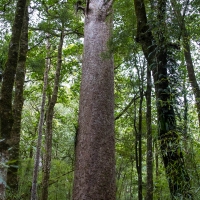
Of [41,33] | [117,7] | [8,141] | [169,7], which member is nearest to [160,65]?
[169,7]

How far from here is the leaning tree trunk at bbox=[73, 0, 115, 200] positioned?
309 cm

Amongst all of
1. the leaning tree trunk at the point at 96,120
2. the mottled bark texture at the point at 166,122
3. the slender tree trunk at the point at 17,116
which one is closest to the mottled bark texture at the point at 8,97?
the leaning tree trunk at the point at 96,120

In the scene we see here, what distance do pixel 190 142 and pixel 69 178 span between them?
12.5 metres

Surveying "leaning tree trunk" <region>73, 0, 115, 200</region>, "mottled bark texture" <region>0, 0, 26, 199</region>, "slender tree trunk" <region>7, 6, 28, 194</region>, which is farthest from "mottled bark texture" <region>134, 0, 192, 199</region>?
"slender tree trunk" <region>7, 6, 28, 194</region>

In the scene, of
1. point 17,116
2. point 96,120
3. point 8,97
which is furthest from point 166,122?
point 17,116

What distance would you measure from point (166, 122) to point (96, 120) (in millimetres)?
1105

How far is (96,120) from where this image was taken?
11.2ft

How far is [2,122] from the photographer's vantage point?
130 inches

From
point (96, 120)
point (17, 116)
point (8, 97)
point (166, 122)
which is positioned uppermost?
point (17, 116)

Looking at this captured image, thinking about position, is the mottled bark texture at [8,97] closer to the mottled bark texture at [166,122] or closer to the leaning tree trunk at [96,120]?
the leaning tree trunk at [96,120]

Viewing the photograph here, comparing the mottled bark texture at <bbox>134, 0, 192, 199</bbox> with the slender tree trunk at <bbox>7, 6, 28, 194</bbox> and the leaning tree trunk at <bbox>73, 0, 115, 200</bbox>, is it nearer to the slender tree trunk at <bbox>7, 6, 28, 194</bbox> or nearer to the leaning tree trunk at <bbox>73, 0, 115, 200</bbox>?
the leaning tree trunk at <bbox>73, 0, 115, 200</bbox>

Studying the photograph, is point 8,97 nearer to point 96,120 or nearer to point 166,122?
point 96,120

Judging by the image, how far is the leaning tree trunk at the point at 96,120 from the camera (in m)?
3.09

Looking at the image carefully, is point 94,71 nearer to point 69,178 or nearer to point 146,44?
point 146,44
